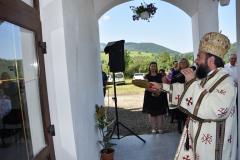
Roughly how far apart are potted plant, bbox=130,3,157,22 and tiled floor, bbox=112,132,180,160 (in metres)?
2.20

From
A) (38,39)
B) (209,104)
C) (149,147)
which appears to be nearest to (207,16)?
(149,147)

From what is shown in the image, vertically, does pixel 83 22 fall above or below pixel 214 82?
above

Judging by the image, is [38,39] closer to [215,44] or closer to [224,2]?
[215,44]

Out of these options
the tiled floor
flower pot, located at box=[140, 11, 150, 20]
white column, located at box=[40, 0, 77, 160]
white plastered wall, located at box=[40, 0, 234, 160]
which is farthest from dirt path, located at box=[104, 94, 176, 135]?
white column, located at box=[40, 0, 77, 160]

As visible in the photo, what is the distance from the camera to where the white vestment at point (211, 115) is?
228cm

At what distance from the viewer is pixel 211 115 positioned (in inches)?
90.0

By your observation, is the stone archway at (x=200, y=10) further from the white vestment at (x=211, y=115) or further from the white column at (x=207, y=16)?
the white vestment at (x=211, y=115)

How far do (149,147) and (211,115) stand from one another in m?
3.03

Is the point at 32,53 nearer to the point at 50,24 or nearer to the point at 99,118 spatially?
the point at 50,24

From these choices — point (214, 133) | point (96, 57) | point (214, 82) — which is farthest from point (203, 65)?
point (96, 57)

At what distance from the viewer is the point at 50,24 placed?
8.36ft

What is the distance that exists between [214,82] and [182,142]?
579 mm

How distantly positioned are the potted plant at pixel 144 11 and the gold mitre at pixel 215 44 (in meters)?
3.52

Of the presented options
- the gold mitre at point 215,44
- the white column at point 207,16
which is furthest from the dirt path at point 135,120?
the gold mitre at point 215,44
